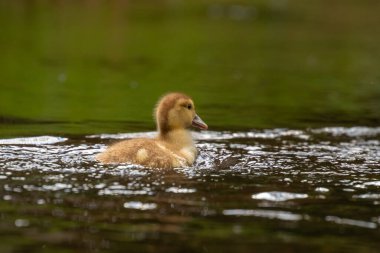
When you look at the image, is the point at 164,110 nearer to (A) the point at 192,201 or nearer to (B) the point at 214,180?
(B) the point at 214,180

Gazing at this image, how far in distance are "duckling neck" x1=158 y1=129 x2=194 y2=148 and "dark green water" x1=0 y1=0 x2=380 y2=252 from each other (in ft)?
1.19

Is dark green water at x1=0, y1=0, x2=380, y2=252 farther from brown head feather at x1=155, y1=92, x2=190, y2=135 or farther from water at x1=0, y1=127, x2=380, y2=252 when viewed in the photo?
brown head feather at x1=155, y1=92, x2=190, y2=135

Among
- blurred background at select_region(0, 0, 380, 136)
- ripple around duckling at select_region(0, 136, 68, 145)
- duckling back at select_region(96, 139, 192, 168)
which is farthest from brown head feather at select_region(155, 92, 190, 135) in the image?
blurred background at select_region(0, 0, 380, 136)

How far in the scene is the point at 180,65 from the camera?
25.7m

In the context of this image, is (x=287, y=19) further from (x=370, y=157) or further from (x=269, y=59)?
(x=370, y=157)

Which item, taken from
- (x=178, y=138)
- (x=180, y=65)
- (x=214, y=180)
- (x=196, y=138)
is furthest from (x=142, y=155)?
(x=180, y=65)

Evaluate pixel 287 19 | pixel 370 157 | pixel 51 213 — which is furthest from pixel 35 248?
pixel 287 19

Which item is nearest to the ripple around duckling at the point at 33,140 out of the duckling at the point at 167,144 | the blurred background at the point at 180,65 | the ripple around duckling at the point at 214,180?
the ripple around duckling at the point at 214,180

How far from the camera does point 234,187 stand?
10.1 metres

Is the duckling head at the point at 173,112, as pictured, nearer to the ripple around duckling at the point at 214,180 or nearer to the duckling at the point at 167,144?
the duckling at the point at 167,144

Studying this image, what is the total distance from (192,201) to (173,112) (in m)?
2.78

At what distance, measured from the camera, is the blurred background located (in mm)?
16952

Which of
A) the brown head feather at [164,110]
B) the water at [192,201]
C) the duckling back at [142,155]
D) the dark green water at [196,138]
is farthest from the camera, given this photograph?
the brown head feather at [164,110]

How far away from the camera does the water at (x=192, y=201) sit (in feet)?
26.6
